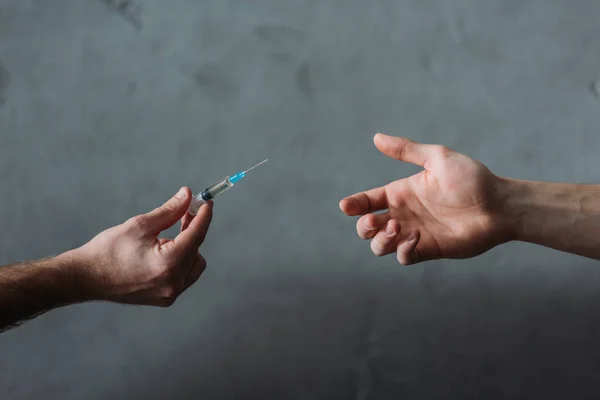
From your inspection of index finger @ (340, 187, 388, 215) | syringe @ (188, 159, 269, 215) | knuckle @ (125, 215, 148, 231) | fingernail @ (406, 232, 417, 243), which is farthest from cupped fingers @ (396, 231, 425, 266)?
Answer: knuckle @ (125, 215, 148, 231)

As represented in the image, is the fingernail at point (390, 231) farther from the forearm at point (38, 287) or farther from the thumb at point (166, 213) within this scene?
the forearm at point (38, 287)

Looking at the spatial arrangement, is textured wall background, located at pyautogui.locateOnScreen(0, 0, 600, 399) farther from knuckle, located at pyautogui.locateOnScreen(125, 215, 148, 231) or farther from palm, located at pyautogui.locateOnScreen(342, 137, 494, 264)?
knuckle, located at pyautogui.locateOnScreen(125, 215, 148, 231)

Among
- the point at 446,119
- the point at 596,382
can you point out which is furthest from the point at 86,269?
the point at 596,382

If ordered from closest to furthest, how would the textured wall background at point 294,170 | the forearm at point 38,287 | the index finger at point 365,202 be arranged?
the forearm at point 38,287
the index finger at point 365,202
the textured wall background at point 294,170

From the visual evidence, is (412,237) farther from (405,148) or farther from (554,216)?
(554,216)

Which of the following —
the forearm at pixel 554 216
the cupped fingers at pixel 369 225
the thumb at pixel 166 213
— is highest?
the thumb at pixel 166 213

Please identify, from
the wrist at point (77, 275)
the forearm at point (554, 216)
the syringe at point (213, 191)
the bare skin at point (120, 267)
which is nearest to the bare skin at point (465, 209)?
the forearm at point (554, 216)

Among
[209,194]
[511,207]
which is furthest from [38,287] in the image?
[511,207]
